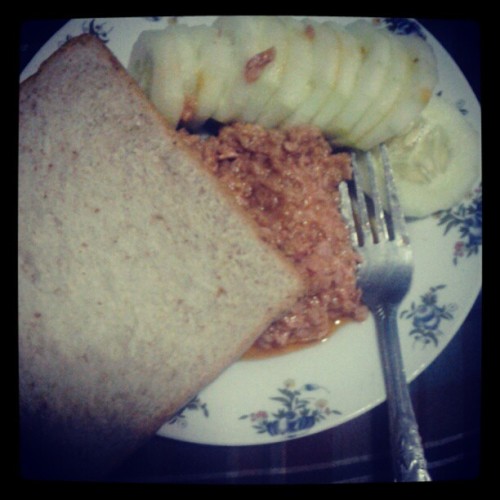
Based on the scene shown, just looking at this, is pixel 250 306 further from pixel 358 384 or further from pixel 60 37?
pixel 60 37

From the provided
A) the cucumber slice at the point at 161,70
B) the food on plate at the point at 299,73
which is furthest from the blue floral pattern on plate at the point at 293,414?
the cucumber slice at the point at 161,70

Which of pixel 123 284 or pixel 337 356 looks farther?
pixel 337 356

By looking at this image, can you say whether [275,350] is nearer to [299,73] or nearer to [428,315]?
[428,315]

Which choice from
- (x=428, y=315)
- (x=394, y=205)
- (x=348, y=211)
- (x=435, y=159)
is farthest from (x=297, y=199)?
(x=428, y=315)

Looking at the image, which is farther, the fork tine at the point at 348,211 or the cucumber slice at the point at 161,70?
the fork tine at the point at 348,211

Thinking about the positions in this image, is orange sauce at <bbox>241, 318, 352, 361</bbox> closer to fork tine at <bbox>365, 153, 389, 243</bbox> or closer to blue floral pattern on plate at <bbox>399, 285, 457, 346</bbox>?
blue floral pattern on plate at <bbox>399, 285, 457, 346</bbox>

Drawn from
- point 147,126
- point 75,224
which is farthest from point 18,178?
point 147,126

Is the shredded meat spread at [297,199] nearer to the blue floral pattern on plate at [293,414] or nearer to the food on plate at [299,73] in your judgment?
the food on plate at [299,73]
